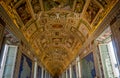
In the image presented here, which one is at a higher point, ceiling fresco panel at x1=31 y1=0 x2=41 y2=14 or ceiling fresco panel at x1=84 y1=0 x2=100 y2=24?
ceiling fresco panel at x1=31 y1=0 x2=41 y2=14

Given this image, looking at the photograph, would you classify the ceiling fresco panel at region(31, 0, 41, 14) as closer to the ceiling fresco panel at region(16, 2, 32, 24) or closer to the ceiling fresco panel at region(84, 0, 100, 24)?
the ceiling fresco panel at region(16, 2, 32, 24)

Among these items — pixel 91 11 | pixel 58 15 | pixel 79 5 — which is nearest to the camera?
pixel 91 11

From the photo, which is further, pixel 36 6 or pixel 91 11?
pixel 36 6

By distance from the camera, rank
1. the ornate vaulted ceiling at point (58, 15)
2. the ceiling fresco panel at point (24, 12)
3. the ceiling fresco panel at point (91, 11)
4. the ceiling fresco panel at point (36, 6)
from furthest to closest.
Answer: the ceiling fresco panel at point (36, 6) < the ceiling fresco panel at point (24, 12) < the ceiling fresco panel at point (91, 11) < the ornate vaulted ceiling at point (58, 15)

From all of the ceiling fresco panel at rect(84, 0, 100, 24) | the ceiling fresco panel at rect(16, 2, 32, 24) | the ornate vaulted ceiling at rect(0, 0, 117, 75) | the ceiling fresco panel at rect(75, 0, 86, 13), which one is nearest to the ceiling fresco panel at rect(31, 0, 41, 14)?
the ornate vaulted ceiling at rect(0, 0, 117, 75)

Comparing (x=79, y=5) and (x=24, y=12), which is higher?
(x=79, y=5)

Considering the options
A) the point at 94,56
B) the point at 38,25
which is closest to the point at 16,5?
the point at 38,25

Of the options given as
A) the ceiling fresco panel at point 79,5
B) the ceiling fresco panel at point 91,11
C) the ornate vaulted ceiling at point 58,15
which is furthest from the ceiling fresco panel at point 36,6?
the ceiling fresco panel at point 91,11

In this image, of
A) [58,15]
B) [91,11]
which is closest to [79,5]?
[91,11]

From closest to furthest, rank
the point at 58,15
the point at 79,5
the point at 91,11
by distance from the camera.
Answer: the point at 91,11
the point at 79,5
the point at 58,15

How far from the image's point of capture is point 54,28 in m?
13.8

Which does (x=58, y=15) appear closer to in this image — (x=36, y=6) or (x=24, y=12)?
(x=36, y=6)

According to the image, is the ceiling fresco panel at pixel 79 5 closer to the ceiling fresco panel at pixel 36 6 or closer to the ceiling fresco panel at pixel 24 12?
the ceiling fresco panel at pixel 36 6

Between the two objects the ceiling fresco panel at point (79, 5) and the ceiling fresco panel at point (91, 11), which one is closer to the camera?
the ceiling fresco panel at point (91, 11)
